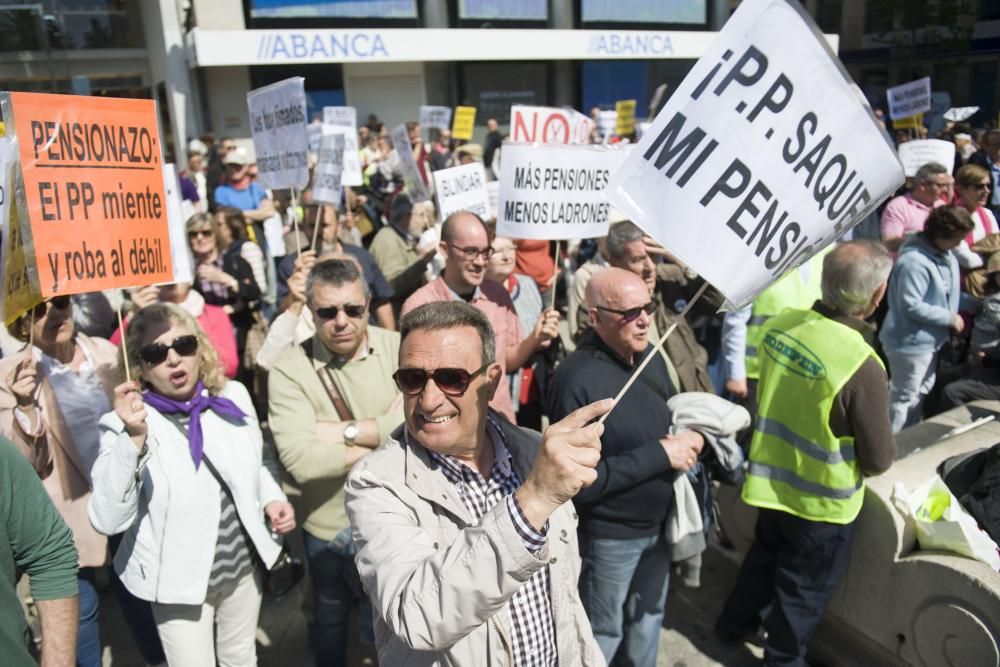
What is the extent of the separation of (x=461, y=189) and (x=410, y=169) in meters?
1.51

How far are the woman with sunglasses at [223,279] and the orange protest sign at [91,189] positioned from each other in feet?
7.37

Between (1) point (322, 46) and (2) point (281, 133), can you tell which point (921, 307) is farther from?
(1) point (322, 46)

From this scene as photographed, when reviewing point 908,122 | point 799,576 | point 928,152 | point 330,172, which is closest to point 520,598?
point 799,576

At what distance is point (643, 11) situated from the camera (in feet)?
78.9

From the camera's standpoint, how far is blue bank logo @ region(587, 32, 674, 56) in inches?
891

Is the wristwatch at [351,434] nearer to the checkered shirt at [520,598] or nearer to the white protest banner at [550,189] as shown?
the checkered shirt at [520,598]

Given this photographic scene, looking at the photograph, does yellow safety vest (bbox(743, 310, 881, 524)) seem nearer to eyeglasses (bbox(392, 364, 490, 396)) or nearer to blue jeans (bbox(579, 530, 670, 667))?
blue jeans (bbox(579, 530, 670, 667))

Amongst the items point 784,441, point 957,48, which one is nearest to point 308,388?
point 784,441

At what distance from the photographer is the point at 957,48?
14.0 meters

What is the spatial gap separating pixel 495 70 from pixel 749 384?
1861 centimetres

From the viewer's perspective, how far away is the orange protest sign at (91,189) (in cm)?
249

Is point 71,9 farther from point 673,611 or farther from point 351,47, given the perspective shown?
point 673,611

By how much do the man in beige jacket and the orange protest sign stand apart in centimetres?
138

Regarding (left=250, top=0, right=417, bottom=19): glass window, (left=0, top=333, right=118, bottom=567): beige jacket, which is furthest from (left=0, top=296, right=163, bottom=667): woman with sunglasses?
(left=250, top=0, right=417, bottom=19): glass window
